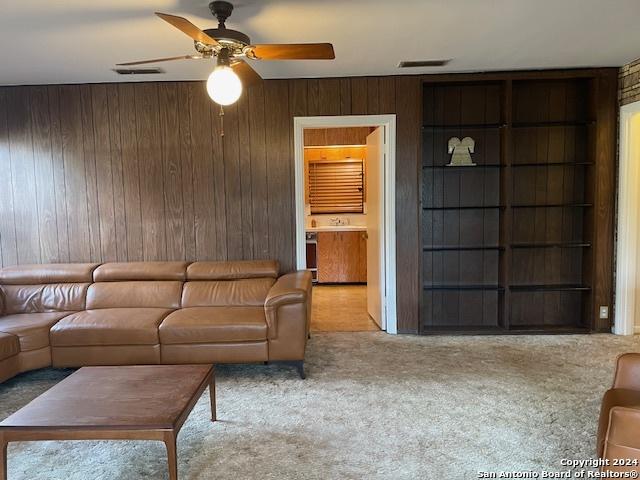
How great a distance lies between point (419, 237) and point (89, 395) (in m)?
3.19

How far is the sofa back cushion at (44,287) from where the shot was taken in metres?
3.95

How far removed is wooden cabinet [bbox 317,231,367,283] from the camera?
22.5 feet

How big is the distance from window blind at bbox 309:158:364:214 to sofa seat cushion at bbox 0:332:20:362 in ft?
15.4

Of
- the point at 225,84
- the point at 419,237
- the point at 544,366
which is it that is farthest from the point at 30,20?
the point at 544,366

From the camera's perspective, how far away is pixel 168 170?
444cm

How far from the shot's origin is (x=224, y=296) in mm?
3977

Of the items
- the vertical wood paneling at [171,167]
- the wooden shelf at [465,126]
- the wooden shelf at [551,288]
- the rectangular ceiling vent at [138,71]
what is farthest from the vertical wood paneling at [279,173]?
the wooden shelf at [551,288]

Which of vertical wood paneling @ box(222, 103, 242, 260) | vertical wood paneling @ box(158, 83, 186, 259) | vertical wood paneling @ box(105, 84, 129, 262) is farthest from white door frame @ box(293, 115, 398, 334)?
vertical wood paneling @ box(105, 84, 129, 262)

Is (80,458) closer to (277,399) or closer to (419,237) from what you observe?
(277,399)

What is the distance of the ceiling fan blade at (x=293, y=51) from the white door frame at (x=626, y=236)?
10.7 feet

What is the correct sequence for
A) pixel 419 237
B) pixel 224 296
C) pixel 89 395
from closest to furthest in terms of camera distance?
pixel 89 395
pixel 224 296
pixel 419 237

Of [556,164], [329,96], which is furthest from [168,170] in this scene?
[556,164]

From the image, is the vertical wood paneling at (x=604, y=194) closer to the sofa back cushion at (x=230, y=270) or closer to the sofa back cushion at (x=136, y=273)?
the sofa back cushion at (x=230, y=270)

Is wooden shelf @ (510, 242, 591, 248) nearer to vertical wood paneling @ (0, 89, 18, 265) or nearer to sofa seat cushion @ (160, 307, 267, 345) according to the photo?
sofa seat cushion @ (160, 307, 267, 345)
